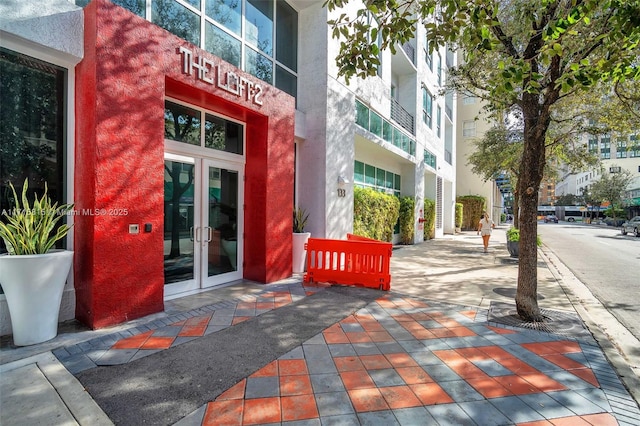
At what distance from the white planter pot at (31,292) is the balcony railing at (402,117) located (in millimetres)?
11829

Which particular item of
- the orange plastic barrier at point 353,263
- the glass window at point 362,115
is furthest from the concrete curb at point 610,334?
the glass window at point 362,115

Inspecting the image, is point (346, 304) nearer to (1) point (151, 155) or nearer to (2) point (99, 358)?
(2) point (99, 358)

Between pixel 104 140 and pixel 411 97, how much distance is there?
13.7 m

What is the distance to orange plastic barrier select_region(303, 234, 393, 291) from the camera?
6.25 m

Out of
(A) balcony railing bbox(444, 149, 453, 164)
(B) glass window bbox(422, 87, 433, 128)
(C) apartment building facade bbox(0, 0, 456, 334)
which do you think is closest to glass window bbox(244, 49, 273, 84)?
(C) apartment building facade bbox(0, 0, 456, 334)

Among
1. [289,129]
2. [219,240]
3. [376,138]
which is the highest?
[376,138]

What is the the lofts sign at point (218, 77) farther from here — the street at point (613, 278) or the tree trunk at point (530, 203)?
the street at point (613, 278)

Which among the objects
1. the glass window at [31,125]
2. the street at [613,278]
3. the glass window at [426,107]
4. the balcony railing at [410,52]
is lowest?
the street at [613,278]

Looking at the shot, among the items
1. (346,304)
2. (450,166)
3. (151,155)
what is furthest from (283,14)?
(450,166)

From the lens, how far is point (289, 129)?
6977 millimetres

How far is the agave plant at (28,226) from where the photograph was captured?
3.48 m

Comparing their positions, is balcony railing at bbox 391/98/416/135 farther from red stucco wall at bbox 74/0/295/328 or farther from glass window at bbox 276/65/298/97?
red stucco wall at bbox 74/0/295/328

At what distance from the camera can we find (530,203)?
189 inches

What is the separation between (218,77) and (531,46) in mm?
4740
